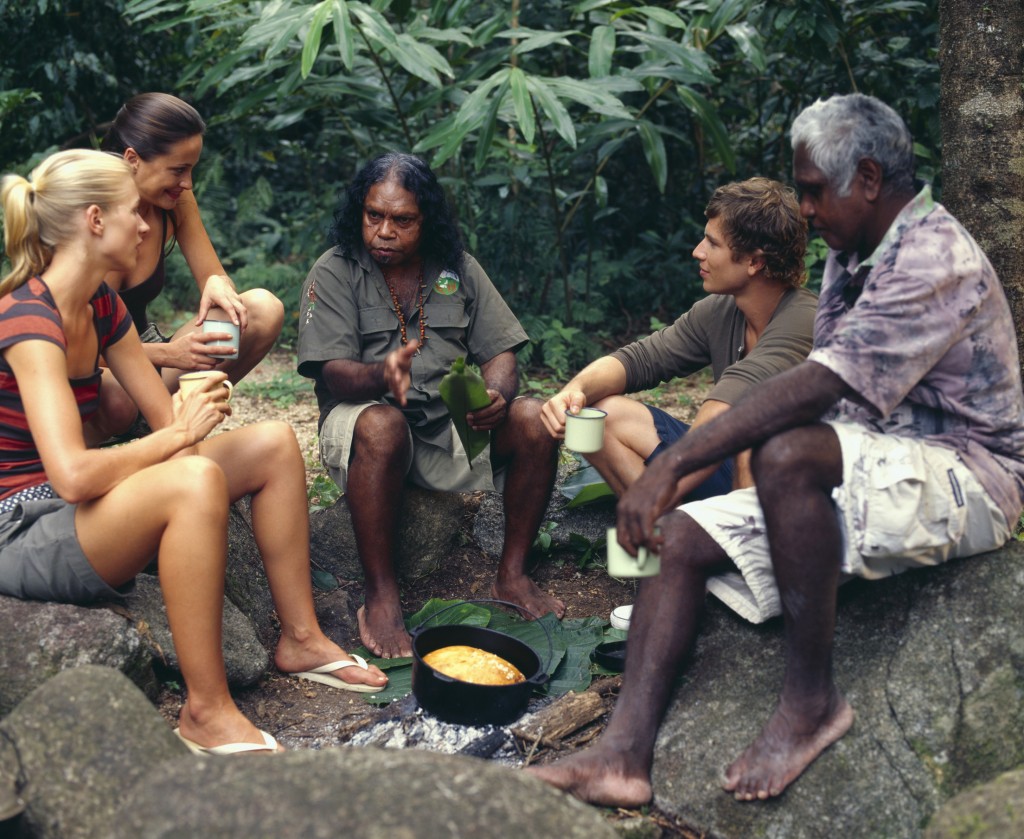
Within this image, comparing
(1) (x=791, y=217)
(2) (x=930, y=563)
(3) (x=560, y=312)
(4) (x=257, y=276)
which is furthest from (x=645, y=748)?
(4) (x=257, y=276)

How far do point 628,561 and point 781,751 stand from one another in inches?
22.7

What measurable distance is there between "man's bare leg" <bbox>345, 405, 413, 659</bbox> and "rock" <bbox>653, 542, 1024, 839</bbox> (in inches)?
42.6

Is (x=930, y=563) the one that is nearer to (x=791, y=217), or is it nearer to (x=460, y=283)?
(x=791, y=217)

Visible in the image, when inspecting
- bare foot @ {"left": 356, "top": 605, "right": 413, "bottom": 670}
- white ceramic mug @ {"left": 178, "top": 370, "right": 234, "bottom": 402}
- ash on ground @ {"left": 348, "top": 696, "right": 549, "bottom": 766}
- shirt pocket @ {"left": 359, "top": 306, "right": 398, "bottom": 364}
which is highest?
white ceramic mug @ {"left": 178, "top": 370, "right": 234, "bottom": 402}

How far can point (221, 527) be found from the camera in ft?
8.71

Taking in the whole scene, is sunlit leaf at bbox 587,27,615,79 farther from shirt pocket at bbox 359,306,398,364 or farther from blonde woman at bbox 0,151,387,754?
blonde woman at bbox 0,151,387,754

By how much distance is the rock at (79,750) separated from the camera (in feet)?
6.97

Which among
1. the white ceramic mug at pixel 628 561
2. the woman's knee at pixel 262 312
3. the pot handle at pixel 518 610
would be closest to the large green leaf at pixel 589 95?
the woman's knee at pixel 262 312

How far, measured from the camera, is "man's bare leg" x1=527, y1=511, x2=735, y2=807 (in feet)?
8.39

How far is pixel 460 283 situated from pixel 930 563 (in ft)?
6.17

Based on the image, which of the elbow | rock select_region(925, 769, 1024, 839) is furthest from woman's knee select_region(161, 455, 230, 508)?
rock select_region(925, 769, 1024, 839)

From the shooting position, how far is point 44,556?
8.61 feet

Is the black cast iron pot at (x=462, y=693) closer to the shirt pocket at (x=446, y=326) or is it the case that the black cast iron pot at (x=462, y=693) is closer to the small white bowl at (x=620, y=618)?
the small white bowl at (x=620, y=618)

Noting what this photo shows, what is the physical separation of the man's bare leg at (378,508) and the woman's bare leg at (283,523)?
0.23 m
